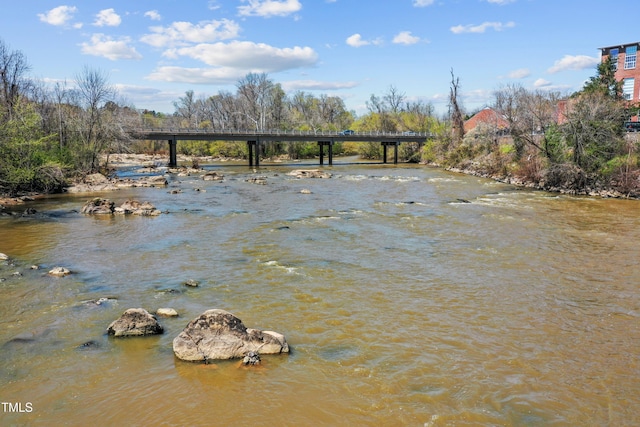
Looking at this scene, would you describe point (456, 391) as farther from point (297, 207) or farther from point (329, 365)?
point (297, 207)

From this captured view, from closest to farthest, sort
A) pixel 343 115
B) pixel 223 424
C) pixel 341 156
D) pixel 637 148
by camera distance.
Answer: pixel 223 424, pixel 637 148, pixel 341 156, pixel 343 115

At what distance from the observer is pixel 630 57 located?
5897 cm

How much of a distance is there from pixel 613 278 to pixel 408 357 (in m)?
10.3

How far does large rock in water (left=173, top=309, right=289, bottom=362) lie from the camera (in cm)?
1046

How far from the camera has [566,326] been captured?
12.5m

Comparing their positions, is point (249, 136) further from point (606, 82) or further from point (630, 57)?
point (630, 57)

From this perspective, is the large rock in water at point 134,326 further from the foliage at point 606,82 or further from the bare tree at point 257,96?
the bare tree at point 257,96

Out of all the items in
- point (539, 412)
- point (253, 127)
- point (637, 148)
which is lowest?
point (539, 412)

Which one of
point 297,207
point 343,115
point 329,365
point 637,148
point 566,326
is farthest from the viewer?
point 343,115

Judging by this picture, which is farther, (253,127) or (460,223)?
(253,127)

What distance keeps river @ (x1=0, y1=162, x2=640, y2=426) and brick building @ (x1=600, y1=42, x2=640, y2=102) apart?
137 ft

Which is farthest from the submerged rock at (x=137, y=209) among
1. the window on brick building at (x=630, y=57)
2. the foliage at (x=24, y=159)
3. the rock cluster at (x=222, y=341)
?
the window on brick building at (x=630, y=57)

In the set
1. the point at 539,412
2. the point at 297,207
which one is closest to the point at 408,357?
the point at 539,412

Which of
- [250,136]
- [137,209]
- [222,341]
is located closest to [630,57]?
[250,136]
